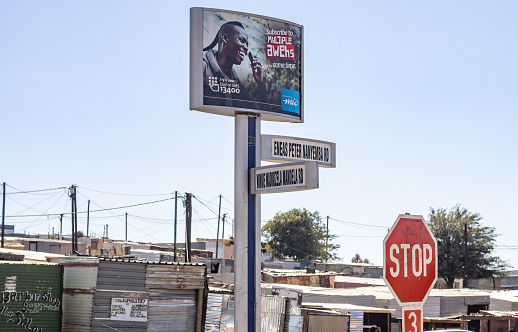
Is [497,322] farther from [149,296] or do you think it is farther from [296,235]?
[296,235]

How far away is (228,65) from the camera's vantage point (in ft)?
30.6

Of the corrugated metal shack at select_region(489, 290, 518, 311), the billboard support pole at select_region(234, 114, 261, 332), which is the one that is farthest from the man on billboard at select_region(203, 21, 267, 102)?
the corrugated metal shack at select_region(489, 290, 518, 311)

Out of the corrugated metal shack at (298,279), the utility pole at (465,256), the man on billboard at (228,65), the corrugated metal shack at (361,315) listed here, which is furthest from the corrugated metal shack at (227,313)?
the utility pole at (465,256)

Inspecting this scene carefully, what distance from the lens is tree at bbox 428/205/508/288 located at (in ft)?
194

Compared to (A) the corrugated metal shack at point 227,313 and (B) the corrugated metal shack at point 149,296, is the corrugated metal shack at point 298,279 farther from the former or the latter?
(B) the corrugated metal shack at point 149,296

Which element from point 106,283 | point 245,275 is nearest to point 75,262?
point 106,283

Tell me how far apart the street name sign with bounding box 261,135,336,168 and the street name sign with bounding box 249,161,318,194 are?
1.32ft

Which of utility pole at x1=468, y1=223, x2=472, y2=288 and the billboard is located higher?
the billboard

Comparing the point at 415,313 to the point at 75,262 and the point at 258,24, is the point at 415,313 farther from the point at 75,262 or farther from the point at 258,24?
the point at 75,262

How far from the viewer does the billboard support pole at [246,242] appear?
9.02 meters

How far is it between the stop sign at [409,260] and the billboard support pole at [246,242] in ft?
11.8

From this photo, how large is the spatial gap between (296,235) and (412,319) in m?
88.6

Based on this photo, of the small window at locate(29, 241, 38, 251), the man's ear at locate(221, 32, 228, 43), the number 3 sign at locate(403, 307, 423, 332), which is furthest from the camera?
the small window at locate(29, 241, 38, 251)

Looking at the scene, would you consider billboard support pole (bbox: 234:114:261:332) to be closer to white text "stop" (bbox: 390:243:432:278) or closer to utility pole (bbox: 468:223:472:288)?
white text "stop" (bbox: 390:243:432:278)
